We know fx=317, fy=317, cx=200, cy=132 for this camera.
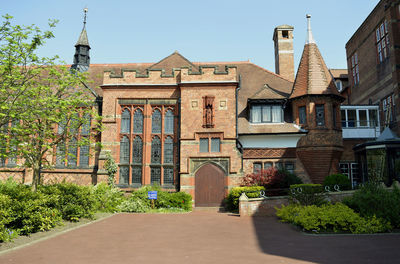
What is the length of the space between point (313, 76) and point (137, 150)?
12.9 m

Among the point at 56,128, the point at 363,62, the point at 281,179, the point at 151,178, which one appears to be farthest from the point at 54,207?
the point at 363,62

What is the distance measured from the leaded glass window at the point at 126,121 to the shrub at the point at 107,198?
4.20 m

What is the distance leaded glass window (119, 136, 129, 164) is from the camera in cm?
2156

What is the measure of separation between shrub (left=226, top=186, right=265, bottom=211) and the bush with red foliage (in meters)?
0.81

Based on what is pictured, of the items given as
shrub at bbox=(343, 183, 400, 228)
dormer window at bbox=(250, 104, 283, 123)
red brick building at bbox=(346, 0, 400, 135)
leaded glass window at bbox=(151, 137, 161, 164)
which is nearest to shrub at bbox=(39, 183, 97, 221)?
leaded glass window at bbox=(151, 137, 161, 164)

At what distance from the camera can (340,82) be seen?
37250mm

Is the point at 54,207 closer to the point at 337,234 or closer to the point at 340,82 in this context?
the point at 337,234

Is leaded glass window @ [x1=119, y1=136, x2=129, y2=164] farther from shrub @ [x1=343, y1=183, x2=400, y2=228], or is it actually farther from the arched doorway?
shrub @ [x1=343, y1=183, x2=400, y2=228]

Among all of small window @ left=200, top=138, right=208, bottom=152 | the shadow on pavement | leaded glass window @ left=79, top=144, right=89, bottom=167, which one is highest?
small window @ left=200, top=138, right=208, bottom=152

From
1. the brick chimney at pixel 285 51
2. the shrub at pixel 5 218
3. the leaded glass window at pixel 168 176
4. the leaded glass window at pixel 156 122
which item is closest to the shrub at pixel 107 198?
the leaded glass window at pixel 168 176

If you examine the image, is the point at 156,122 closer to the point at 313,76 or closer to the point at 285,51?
the point at 313,76

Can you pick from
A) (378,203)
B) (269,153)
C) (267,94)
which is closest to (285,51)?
(267,94)

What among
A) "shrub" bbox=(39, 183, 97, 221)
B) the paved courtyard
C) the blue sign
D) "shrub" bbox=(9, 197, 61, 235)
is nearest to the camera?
the paved courtyard

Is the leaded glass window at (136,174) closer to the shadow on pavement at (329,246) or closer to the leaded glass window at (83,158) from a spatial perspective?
the leaded glass window at (83,158)
